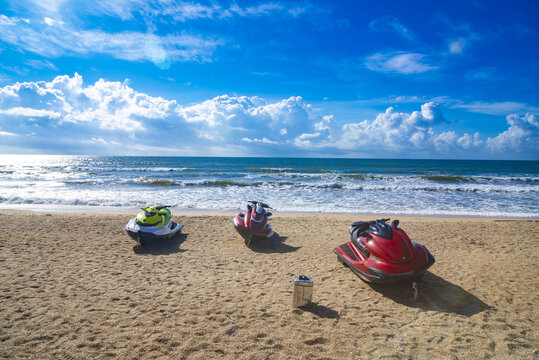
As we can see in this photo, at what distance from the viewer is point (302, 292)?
3.85 m

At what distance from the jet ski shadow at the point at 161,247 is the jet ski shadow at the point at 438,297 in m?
4.82

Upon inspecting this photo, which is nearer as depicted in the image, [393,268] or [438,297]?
[393,268]

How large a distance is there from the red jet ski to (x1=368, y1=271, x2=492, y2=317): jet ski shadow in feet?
1.21

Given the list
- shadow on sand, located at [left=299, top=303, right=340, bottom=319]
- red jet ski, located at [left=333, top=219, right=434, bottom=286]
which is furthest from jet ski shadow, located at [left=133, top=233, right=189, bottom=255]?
red jet ski, located at [left=333, top=219, right=434, bottom=286]

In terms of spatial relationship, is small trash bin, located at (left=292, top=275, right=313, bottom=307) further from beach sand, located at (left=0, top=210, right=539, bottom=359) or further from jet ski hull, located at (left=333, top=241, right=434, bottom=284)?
jet ski hull, located at (left=333, top=241, right=434, bottom=284)

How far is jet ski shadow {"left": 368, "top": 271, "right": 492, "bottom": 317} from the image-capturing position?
157 inches

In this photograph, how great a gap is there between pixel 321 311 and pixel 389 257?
1.43m

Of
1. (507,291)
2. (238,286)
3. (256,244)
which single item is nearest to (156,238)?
(256,244)

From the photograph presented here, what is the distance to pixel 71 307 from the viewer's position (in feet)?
12.5

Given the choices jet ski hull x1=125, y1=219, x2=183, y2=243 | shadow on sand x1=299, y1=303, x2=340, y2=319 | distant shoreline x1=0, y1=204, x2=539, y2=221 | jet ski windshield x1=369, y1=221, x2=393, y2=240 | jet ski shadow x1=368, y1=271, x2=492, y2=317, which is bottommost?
distant shoreline x1=0, y1=204, x2=539, y2=221

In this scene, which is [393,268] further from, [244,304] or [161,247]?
[161,247]

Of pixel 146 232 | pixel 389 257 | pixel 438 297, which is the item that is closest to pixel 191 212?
pixel 146 232

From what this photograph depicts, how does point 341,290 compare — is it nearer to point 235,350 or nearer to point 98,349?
point 235,350

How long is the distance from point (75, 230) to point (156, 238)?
3378 millimetres
